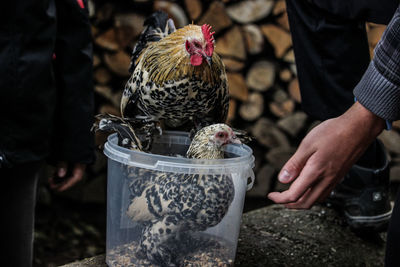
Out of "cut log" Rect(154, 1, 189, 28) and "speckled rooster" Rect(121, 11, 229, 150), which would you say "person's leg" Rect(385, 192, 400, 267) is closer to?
"speckled rooster" Rect(121, 11, 229, 150)

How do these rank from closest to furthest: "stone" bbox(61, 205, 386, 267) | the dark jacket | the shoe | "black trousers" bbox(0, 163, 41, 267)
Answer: the dark jacket
"black trousers" bbox(0, 163, 41, 267)
"stone" bbox(61, 205, 386, 267)
the shoe

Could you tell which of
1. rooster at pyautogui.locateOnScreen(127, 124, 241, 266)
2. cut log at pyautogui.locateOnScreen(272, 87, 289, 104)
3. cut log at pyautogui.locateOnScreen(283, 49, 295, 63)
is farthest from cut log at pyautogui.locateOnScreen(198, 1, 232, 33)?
rooster at pyautogui.locateOnScreen(127, 124, 241, 266)

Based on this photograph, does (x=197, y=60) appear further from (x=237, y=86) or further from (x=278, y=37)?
(x=278, y=37)

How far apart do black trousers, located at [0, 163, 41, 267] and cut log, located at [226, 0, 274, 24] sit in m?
1.69

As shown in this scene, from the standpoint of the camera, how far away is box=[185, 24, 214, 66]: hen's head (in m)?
1.33

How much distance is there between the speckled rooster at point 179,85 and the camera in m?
1.35

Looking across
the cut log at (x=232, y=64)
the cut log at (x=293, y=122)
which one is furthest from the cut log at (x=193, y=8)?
the cut log at (x=293, y=122)

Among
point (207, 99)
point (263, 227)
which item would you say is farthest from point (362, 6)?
point (263, 227)

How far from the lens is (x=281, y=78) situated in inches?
115

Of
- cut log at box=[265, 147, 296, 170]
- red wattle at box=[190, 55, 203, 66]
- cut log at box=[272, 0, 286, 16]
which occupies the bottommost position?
cut log at box=[265, 147, 296, 170]

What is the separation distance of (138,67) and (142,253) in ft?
2.00

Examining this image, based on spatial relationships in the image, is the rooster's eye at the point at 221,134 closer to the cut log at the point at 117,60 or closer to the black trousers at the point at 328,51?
the black trousers at the point at 328,51

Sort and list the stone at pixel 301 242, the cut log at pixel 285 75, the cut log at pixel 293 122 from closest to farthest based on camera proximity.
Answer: the stone at pixel 301 242
the cut log at pixel 285 75
the cut log at pixel 293 122

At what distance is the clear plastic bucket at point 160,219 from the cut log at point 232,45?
1.45 meters
